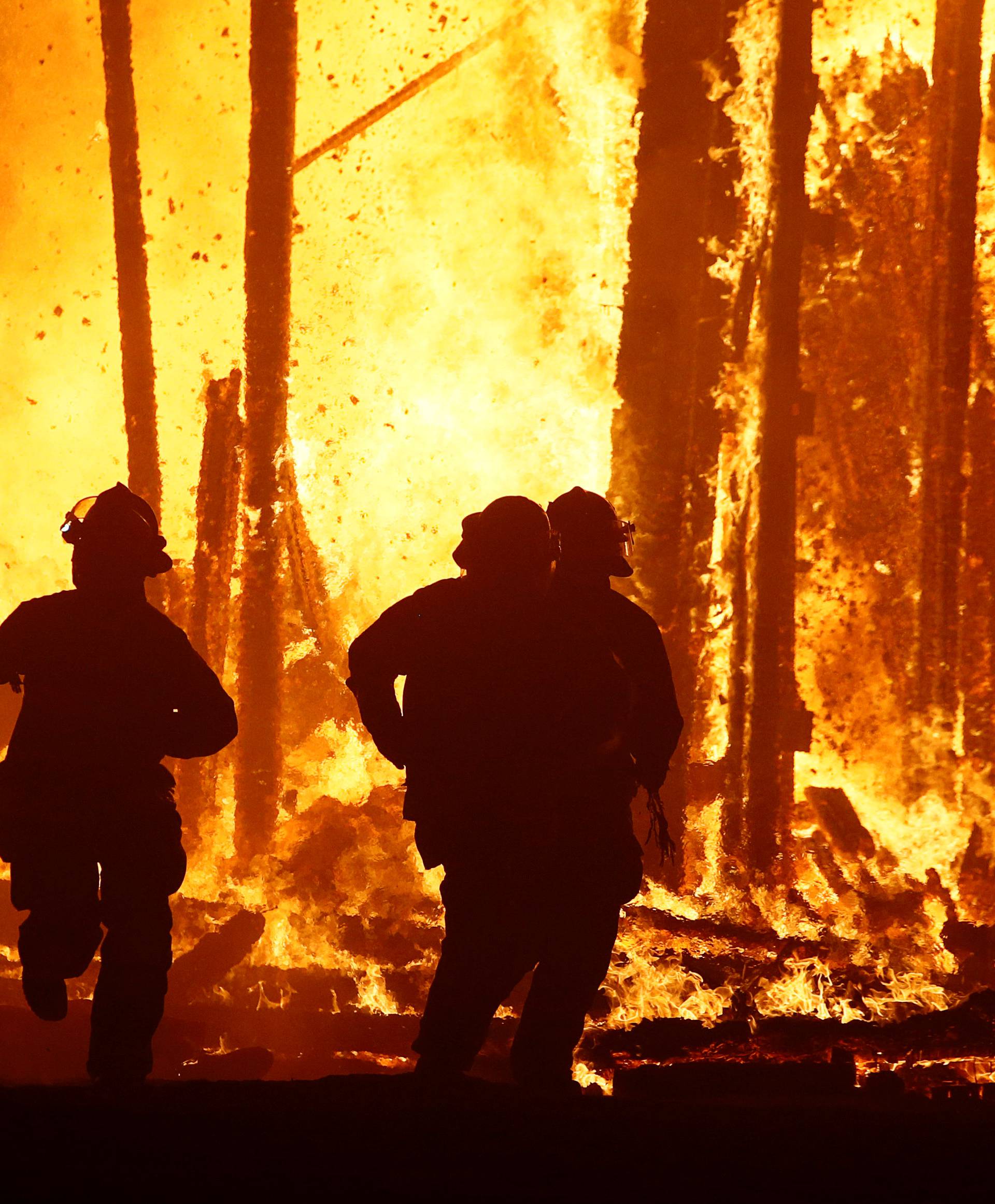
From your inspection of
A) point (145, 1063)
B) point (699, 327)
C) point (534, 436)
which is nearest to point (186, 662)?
point (145, 1063)

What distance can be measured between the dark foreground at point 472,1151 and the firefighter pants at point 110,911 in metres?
0.58

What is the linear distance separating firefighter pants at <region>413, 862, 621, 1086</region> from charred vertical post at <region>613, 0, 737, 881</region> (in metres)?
1.27

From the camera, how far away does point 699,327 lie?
3043mm

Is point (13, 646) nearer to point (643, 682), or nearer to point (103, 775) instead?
point (103, 775)

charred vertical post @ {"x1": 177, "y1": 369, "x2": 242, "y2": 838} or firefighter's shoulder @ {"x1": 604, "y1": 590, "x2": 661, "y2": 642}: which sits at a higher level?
charred vertical post @ {"x1": 177, "y1": 369, "x2": 242, "y2": 838}

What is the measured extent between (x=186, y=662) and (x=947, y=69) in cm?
323

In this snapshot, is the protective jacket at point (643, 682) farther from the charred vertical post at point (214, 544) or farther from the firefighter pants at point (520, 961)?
the charred vertical post at point (214, 544)

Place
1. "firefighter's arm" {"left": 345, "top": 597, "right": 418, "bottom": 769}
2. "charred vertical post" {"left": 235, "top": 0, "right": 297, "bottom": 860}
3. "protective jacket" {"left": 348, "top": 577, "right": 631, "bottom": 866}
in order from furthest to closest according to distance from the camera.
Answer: "charred vertical post" {"left": 235, "top": 0, "right": 297, "bottom": 860}, "firefighter's arm" {"left": 345, "top": 597, "right": 418, "bottom": 769}, "protective jacket" {"left": 348, "top": 577, "right": 631, "bottom": 866}

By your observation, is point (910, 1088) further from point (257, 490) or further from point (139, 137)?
point (139, 137)

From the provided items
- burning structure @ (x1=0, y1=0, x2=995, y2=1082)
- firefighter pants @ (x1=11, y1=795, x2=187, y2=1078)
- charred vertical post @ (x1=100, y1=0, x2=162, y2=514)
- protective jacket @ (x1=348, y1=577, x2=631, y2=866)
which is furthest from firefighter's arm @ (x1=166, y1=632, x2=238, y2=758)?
charred vertical post @ (x1=100, y1=0, x2=162, y2=514)

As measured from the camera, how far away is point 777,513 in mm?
3018

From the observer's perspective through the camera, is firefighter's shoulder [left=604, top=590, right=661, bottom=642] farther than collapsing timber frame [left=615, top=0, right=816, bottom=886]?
No

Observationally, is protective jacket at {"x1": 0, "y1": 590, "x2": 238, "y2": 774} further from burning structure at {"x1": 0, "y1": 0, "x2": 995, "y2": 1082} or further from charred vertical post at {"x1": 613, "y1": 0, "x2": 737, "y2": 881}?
charred vertical post at {"x1": 613, "y1": 0, "x2": 737, "y2": 881}

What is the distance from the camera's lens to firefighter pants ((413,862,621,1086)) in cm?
179
